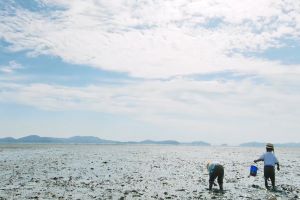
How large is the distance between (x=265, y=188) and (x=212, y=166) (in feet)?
14.2

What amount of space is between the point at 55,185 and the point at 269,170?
13453mm

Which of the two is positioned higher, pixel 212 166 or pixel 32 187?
pixel 212 166

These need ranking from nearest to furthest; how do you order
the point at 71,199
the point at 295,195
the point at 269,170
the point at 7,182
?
1. the point at 71,199
2. the point at 295,195
3. the point at 269,170
4. the point at 7,182

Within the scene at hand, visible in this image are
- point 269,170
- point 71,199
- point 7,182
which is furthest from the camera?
point 7,182

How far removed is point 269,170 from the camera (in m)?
22.5

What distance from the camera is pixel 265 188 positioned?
23531 mm

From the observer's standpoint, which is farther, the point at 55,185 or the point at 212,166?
the point at 55,185

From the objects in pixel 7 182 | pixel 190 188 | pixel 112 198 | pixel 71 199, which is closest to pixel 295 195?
pixel 190 188

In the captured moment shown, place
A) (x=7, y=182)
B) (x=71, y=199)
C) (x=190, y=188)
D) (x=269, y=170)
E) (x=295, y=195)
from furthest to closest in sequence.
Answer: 1. (x=7, y=182)
2. (x=190, y=188)
3. (x=269, y=170)
4. (x=295, y=195)
5. (x=71, y=199)

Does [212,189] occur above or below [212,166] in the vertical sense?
below

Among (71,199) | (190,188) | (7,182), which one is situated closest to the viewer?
(71,199)

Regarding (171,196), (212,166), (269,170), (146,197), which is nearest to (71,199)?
(146,197)

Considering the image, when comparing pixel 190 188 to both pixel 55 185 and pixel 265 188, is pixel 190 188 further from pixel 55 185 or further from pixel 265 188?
pixel 55 185

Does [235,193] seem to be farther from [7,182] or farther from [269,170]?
[7,182]
